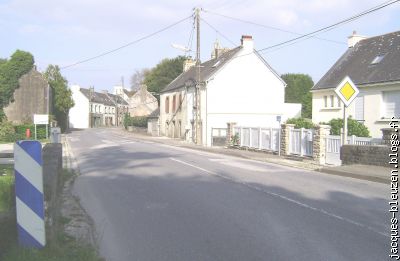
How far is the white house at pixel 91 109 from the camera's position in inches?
4085

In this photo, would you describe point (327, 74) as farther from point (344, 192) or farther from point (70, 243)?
point (70, 243)

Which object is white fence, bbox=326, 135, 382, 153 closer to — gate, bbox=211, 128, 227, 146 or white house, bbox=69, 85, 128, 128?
gate, bbox=211, 128, 227, 146

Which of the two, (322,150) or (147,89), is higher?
(147,89)

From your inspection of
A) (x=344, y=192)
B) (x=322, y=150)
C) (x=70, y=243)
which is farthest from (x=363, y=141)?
(x=70, y=243)

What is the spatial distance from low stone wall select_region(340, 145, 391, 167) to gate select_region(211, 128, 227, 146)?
2065 cm

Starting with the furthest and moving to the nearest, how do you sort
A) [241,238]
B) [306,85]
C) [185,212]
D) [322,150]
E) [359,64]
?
[306,85], [359,64], [322,150], [185,212], [241,238]

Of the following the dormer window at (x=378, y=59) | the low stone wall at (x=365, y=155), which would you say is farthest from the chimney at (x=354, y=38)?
the low stone wall at (x=365, y=155)

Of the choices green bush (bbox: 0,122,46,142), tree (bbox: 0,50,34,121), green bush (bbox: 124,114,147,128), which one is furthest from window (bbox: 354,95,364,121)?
green bush (bbox: 124,114,147,128)

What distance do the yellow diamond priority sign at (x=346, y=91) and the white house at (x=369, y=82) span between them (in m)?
12.1

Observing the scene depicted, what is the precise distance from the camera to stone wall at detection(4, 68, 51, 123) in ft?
197

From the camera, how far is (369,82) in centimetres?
3114

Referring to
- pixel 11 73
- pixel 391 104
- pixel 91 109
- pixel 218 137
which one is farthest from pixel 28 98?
pixel 91 109

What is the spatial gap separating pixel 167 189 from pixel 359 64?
26.8 meters

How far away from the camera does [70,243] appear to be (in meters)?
6.41
